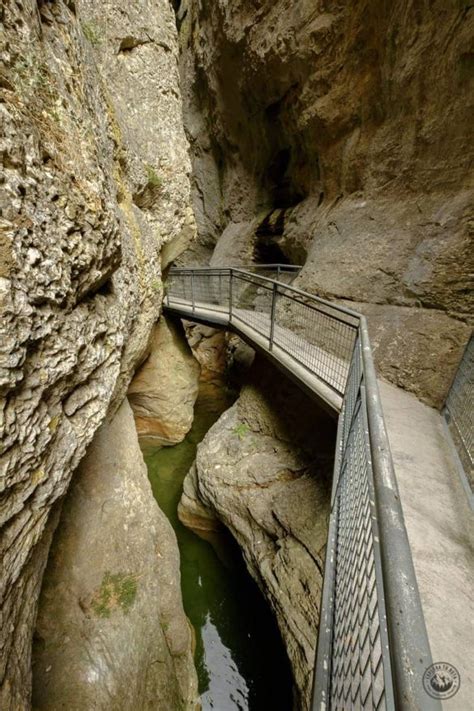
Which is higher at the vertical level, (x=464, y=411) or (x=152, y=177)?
(x=152, y=177)

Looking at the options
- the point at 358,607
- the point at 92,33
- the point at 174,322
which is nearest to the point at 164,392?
the point at 174,322

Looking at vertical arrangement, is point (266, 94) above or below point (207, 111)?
below

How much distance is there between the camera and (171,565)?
364 cm

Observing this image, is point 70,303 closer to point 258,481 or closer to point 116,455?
point 116,455

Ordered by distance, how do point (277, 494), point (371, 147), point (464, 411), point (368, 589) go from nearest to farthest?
1. point (368, 589)
2. point (464, 411)
3. point (277, 494)
4. point (371, 147)

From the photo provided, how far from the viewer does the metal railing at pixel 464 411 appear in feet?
8.00

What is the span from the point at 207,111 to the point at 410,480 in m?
13.9

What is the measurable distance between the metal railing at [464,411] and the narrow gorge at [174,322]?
337 millimetres

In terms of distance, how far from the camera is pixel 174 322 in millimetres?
8188

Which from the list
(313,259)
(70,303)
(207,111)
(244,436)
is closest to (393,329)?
(313,259)

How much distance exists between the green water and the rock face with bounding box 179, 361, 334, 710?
50cm

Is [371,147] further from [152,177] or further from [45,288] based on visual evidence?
[45,288]

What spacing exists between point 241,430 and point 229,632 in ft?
9.86

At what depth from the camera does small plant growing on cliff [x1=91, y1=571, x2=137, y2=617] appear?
280cm
